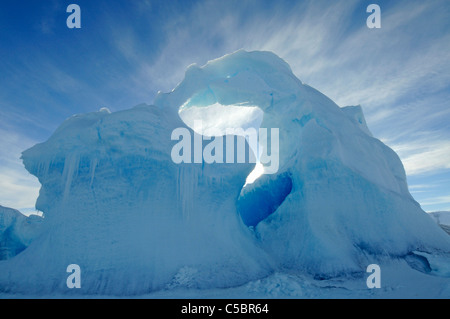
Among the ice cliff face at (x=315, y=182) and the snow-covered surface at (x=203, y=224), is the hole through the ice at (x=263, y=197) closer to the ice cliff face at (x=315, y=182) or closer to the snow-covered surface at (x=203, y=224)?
the ice cliff face at (x=315, y=182)

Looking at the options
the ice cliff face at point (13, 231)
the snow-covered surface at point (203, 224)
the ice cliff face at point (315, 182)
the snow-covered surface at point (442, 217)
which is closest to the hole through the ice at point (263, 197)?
the ice cliff face at point (315, 182)

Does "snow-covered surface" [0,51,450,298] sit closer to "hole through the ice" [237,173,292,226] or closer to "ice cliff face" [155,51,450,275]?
"ice cliff face" [155,51,450,275]

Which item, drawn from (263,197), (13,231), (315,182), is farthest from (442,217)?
(13,231)

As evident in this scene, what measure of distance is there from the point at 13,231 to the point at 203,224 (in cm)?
1233

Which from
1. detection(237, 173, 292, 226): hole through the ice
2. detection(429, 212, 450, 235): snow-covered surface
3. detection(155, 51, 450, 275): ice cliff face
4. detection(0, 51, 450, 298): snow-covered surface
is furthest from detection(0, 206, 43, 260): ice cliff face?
detection(429, 212, 450, 235): snow-covered surface

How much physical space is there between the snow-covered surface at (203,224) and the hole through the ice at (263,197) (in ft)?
3.56

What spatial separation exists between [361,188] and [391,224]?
5.77 feet

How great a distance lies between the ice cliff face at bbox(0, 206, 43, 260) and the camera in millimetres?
14344

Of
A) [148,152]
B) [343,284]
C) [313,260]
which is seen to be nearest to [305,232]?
[313,260]

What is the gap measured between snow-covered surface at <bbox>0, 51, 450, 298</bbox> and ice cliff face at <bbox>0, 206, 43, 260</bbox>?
6.02 m

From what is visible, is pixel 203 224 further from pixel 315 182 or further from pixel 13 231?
pixel 13 231

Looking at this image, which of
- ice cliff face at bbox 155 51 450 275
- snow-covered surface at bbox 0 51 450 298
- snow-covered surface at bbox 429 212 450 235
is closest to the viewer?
snow-covered surface at bbox 0 51 450 298

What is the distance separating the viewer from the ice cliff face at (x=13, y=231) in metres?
14.3
